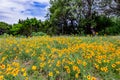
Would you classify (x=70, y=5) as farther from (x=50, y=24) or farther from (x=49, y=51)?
(x=49, y=51)

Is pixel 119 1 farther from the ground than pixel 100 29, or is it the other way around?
pixel 119 1

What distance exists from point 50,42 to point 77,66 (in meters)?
3.35

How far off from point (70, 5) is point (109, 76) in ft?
70.7

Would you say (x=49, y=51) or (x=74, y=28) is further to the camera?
(x=74, y=28)

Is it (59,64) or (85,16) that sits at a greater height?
(85,16)

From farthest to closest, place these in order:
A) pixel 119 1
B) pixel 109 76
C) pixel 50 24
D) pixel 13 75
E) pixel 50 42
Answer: pixel 50 24, pixel 119 1, pixel 50 42, pixel 109 76, pixel 13 75

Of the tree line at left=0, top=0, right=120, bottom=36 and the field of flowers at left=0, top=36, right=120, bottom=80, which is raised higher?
the tree line at left=0, top=0, right=120, bottom=36

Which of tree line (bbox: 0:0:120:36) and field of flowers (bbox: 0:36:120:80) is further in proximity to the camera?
tree line (bbox: 0:0:120:36)

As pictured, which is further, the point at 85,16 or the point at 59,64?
the point at 85,16

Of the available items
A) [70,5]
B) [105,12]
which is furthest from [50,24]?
[105,12]

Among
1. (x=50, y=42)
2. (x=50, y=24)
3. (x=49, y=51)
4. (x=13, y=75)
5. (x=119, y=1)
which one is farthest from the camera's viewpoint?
(x=50, y=24)

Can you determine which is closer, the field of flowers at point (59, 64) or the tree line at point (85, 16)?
the field of flowers at point (59, 64)

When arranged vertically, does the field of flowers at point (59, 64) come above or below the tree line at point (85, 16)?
below

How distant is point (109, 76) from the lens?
6.41 metres
